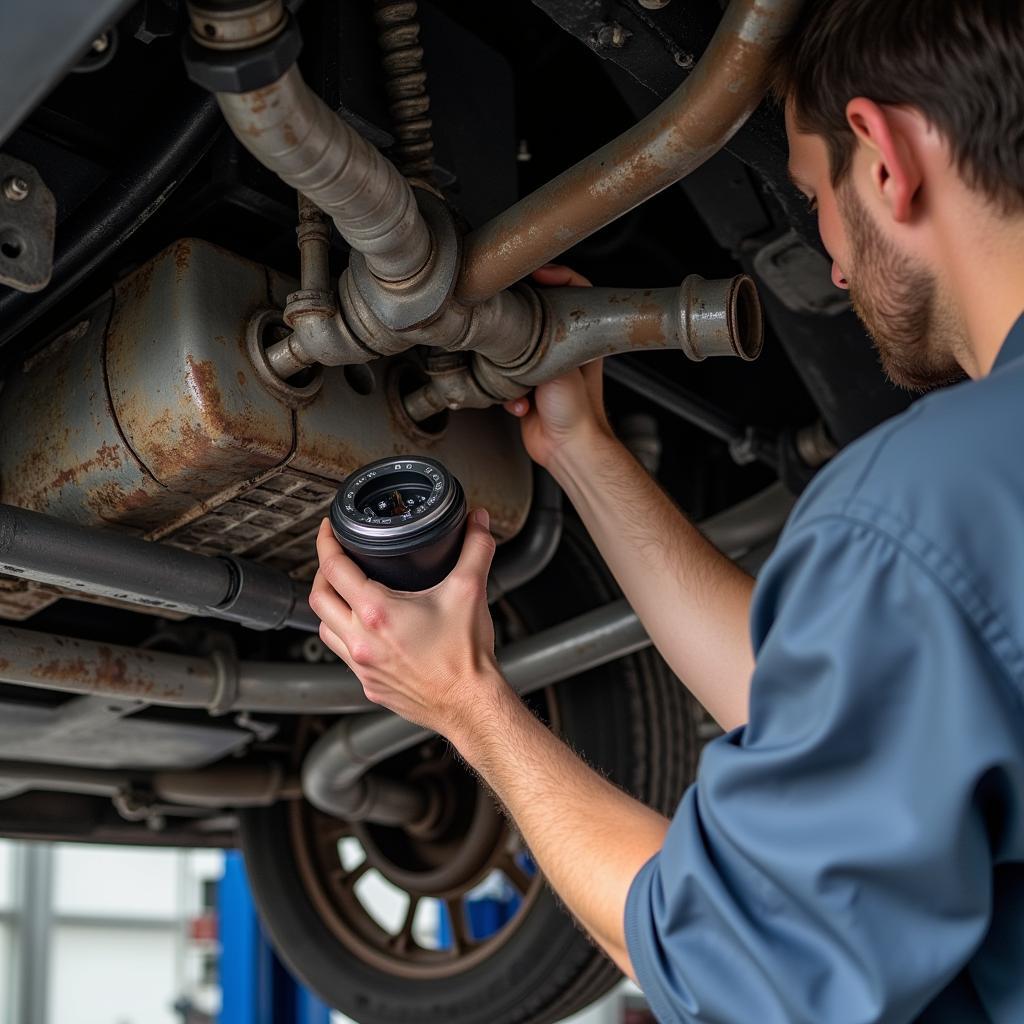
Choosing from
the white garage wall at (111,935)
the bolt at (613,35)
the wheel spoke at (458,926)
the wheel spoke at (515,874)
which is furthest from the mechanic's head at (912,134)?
the white garage wall at (111,935)

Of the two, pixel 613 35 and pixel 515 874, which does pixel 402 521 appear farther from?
pixel 515 874

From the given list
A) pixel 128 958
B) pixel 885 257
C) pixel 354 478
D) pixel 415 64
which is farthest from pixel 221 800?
pixel 128 958

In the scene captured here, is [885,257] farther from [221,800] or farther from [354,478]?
[221,800]

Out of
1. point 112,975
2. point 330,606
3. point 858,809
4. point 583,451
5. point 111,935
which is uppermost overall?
point 111,935

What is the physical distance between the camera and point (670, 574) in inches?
45.1

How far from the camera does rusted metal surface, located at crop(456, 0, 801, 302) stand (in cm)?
78

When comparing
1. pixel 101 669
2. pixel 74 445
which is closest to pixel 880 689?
pixel 74 445

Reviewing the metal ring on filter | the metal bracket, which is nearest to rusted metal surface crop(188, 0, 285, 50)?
the metal bracket

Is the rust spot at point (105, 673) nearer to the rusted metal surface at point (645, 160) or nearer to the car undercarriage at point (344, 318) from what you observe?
the car undercarriage at point (344, 318)

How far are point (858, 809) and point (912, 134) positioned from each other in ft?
1.37

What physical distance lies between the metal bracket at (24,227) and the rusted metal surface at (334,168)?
6.6 inches

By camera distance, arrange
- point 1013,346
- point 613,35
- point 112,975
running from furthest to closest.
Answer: point 112,975
point 613,35
point 1013,346

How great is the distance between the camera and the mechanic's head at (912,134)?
727mm

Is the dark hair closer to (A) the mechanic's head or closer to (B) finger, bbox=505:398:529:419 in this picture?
(A) the mechanic's head
